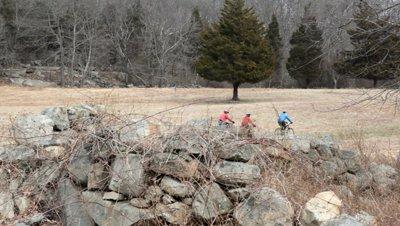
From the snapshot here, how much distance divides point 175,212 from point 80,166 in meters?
1.40

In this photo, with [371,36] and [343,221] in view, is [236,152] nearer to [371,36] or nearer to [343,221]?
[343,221]

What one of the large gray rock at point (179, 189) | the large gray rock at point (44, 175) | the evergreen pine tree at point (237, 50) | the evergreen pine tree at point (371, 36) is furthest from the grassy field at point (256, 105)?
the large gray rock at point (179, 189)

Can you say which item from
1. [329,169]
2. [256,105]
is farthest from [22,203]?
[256,105]

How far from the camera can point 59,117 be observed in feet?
31.6

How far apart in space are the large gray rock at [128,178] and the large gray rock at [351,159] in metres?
4.72

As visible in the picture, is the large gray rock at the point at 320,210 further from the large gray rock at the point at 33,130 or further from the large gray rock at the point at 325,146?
the large gray rock at the point at 325,146

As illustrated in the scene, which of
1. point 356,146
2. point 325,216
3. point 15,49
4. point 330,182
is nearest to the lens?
point 325,216

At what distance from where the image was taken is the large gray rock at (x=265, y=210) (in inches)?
213

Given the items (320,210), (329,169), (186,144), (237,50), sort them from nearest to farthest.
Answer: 1. (320,210)
2. (186,144)
3. (329,169)
4. (237,50)

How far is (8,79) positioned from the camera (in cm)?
5750

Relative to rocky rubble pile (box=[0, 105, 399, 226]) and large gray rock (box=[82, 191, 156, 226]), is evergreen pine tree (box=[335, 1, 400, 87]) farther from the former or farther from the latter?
large gray rock (box=[82, 191, 156, 226])

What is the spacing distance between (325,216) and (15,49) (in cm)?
6467

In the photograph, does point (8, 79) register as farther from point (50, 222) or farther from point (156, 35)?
point (50, 222)

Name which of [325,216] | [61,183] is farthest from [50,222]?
[325,216]
